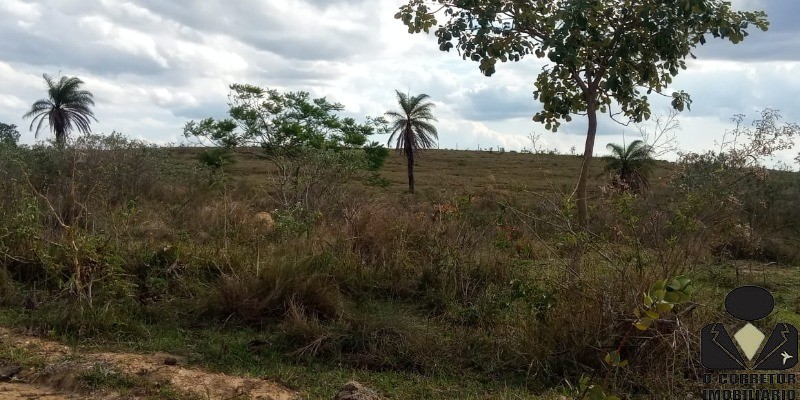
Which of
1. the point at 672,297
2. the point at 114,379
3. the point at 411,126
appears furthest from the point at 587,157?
the point at 411,126

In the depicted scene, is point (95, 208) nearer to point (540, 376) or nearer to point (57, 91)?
point (540, 376)

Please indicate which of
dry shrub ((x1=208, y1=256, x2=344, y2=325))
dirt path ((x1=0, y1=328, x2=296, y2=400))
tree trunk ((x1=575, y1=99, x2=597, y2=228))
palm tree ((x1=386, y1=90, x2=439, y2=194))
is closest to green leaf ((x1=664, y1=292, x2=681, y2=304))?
dirt path ((x1=0, y1=328, x2=296, y2=400))

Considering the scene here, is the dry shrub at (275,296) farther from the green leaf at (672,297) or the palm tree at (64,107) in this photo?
the palm tree at (64,107)

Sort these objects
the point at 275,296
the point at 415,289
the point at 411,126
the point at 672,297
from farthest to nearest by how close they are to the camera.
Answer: the point at 411,126 < the point at 415,289 < the point at 275,296 < the point at 672,297

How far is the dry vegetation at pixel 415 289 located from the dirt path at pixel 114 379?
0.26 metres

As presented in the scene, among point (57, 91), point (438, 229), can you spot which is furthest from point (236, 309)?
point (57, 91)

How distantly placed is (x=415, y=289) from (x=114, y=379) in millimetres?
3566

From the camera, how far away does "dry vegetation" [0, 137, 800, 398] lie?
16.3 feet

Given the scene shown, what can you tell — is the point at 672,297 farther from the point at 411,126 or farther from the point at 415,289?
the point at 411,126

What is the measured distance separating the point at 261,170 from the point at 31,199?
2867 centimetres

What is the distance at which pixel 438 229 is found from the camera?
802 cm

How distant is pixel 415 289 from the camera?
24.6ft

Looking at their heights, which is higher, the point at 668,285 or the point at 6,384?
the point at 668,285

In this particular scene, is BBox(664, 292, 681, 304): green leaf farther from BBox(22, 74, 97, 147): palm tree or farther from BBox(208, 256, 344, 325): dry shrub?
BBox(22, 74, 97, 147): palm tree
